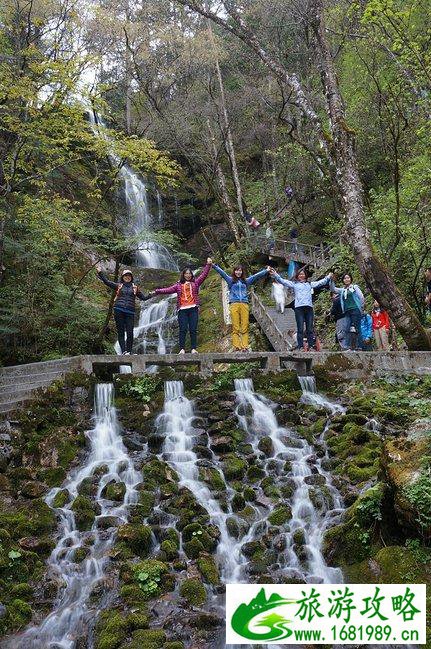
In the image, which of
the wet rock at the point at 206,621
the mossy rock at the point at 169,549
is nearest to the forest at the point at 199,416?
the wet rock at the point at 206,621

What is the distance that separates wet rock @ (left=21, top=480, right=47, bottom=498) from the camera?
7.42 m

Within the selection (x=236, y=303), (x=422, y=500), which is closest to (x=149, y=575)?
(x=422, y=500)

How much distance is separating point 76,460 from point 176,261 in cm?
1868

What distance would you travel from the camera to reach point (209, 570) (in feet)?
20.3

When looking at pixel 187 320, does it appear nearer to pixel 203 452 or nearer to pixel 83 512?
pixel 203 452

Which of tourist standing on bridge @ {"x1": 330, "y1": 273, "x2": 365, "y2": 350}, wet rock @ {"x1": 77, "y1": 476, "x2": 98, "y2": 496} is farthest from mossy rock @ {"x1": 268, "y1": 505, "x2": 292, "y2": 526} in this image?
tourist standing on bridge @ {"x1": 330, "y1": 273, "x2": 365, "y2": 350}

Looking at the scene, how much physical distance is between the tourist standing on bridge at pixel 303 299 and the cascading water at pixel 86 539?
4301 millimetres

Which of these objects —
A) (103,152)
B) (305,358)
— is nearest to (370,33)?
(103,152)

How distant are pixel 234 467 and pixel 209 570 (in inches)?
79.4

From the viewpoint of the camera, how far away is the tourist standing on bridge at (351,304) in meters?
11.2

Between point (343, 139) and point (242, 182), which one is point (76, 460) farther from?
point (242, 182)

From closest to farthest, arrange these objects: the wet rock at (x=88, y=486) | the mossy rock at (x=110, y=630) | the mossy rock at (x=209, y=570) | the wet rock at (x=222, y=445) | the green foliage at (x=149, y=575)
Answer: the mossy rock at (x=110, y=630), the green foliage at (x=149, y=575), the mossy rock at (x=209, y=570), the wet rock at (x=88, y=486), the wet rock at (x=222, y=445)

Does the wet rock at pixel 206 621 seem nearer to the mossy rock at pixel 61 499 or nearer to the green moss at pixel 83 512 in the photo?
the green moss at pixel 83 512

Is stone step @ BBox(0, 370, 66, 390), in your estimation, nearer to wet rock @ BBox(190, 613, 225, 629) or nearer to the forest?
the forest
